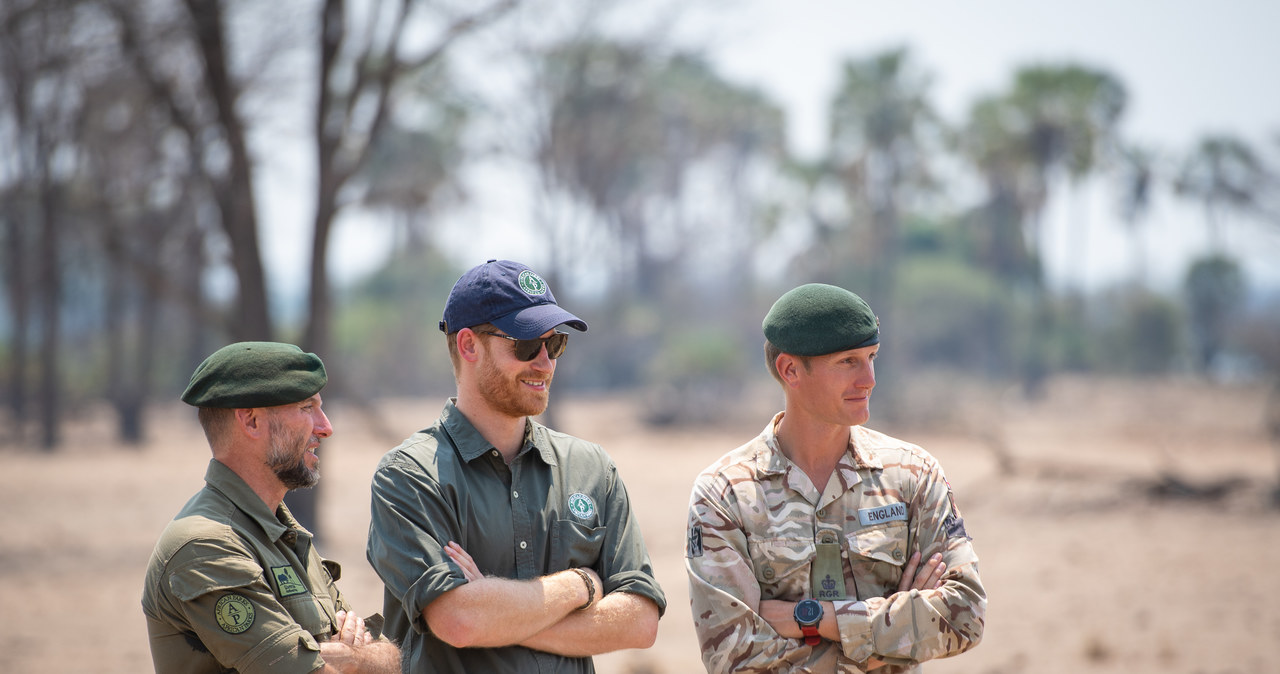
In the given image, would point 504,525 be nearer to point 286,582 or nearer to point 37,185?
point 286,582

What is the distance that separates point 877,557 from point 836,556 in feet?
0.38

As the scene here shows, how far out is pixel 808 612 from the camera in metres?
2.97

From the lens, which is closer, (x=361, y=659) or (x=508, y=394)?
(x=361, y=659)

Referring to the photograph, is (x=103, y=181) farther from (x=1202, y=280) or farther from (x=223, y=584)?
(x=1202, y=280)

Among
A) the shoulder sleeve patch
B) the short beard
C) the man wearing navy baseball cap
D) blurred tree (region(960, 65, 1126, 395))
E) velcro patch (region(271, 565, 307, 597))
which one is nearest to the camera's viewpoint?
the shoulder sleeve patch

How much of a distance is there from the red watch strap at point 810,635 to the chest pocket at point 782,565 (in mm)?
123

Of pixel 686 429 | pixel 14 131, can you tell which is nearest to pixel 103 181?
pixel 14 131

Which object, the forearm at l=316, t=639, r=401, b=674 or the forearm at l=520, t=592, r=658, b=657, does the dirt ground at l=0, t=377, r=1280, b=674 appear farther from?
the forearm at l=316, t=639, r=401, b=674

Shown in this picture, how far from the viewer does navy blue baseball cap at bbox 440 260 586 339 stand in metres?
2.84

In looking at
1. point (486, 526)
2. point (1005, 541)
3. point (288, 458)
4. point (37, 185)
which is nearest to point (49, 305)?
point (37, 185)

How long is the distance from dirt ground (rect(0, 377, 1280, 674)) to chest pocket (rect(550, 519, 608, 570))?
4734 mm

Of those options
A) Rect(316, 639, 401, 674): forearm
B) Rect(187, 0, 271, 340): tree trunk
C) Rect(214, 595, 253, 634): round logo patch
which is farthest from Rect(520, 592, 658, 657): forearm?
Rect(187, 0, 271, 340): tree trunk

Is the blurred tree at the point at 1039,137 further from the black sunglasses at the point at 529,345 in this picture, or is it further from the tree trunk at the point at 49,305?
the black sunglasses at the point at 529,345

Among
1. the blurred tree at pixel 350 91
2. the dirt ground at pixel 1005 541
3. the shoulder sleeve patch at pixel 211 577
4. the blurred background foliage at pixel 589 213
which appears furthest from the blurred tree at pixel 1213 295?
the shoulder sleeve patch at pixel 211 577
